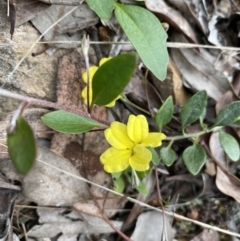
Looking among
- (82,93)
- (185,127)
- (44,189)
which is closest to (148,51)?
(82,93)

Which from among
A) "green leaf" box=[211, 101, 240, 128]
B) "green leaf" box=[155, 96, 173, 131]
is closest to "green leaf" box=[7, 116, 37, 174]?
"green leaf" box=[155, 96, 173, 131]

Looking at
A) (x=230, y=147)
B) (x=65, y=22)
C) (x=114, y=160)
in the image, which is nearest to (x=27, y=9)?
(x=65, y=22)

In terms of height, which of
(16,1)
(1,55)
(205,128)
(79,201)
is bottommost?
(79,201)

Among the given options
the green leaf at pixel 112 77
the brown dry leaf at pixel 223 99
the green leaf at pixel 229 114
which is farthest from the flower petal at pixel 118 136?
the brown dry leaf at pixel 223 99

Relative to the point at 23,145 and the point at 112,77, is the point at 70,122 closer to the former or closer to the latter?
the point at 112,77

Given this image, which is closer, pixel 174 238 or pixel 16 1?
pixel 16 1

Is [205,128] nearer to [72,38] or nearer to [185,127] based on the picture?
[185,127]
